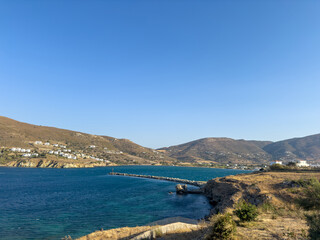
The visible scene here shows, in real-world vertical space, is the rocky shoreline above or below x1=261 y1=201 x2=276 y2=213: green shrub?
below

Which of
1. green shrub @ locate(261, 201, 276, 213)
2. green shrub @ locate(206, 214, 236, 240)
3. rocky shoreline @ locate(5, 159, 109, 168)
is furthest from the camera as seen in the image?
rocky shoreline @ locate(5, 159, 109, 168)

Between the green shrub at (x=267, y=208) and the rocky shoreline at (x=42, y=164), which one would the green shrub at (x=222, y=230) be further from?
the rocky shoreline at (x=42, y=164)

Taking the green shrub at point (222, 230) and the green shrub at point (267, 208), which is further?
Answer: the green shrub at point (267, 208)

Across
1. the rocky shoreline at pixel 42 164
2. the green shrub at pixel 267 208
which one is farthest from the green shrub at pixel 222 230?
the rocky shoreline at pixel 42 164

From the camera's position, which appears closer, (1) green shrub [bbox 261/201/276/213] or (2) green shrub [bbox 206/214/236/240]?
(2) green shrub [bbox 206/214/236/240]

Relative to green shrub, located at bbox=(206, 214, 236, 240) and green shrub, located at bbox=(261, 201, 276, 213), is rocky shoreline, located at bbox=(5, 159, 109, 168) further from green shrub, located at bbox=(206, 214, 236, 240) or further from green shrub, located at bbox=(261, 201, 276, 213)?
green shrub, located at bbox=(206, 214, 236, 240)

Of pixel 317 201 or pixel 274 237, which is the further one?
pixel 317 201

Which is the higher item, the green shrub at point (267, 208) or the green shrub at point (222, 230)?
the green shrub at point (222, 230)

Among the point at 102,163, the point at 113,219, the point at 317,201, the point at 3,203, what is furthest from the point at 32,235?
the point at 102,163

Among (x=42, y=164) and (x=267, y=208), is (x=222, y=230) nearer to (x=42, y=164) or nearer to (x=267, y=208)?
(x=267, y=208)

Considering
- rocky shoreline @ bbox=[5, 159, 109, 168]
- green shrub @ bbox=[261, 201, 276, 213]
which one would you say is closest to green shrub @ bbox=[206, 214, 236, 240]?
green shrub @ bbox=[261, 201, 276, 213]

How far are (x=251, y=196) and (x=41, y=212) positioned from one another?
124ft

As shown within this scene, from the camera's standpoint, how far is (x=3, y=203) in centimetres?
3981

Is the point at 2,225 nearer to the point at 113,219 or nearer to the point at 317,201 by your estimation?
the point at 113,219
